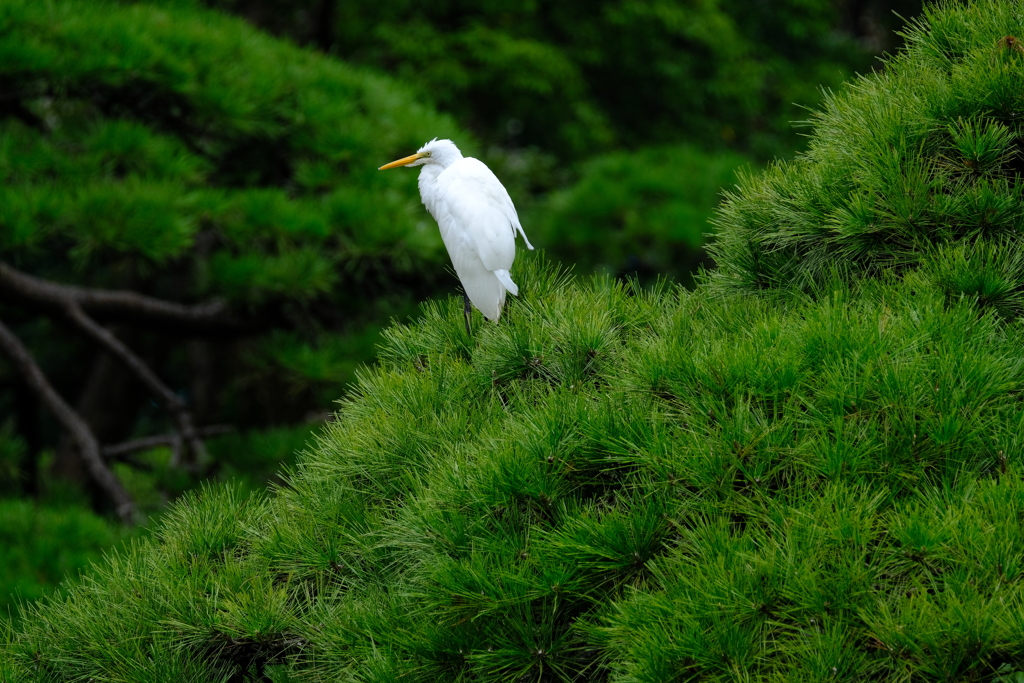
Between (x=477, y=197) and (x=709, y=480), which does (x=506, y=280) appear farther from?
(x=709, y=480)

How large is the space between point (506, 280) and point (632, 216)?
8.06 feet

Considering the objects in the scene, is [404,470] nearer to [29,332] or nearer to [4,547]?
[4,547]

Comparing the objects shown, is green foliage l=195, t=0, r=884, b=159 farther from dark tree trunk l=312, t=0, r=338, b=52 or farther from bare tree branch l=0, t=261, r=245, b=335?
bare tree branch l=0, t=261, r=245, b=335

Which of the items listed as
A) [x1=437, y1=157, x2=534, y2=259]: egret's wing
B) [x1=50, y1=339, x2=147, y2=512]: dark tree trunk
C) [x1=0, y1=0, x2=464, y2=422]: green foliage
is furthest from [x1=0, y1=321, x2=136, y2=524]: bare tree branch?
[x1=50, y1=339, x2=147, y2=512]: dark tree trunk

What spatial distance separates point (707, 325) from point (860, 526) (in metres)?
0.39

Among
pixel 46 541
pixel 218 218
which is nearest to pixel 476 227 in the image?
pixel 218 218

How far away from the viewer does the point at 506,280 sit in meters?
1.51

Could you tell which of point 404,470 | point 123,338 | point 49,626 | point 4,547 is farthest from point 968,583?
point 123,338

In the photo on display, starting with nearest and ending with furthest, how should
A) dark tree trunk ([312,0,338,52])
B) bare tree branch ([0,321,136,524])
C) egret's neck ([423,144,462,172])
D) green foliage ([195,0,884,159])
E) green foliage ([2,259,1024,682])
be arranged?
green foliage ([2,259,1024,682]) → egret's neck ([423,144,462,172]) → bare tree branch ([0,321,136,524]) → dark tree trunk ([312,0,338,52]) → green foliage ([195,0,884,159])

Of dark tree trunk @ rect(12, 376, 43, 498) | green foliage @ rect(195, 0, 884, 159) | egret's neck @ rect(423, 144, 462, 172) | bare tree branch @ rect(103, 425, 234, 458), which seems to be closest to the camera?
egret's neck @ rect(423, 144, 462, 172)

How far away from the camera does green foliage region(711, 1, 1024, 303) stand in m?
1.21

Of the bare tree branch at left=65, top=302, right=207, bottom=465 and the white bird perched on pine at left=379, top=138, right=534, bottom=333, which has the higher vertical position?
the white bird perched on pine at left=379, top=138, right=534, bottom=333

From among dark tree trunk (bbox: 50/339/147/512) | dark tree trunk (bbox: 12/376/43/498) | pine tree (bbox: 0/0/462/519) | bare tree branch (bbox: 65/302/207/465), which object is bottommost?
dark tree trunk (bbox: 50/339/147/512)

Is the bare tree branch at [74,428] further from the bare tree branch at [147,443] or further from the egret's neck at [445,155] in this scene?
the egret's neck at [445,155]
